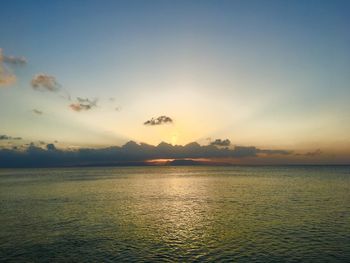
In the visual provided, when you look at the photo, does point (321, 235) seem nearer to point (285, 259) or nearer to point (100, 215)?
point (285, 259)

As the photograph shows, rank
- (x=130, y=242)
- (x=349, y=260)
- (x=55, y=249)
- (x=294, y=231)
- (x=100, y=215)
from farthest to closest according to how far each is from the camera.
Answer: (x=100, y=215) → (x=294, y=231) → (x=130, y=242) → (x=55, y=249) → (x=349, y=260)

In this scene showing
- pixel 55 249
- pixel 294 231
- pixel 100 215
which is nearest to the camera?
pixel 55 249

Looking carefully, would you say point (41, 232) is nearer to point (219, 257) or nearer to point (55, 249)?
point (55, 249)

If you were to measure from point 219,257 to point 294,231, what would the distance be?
1637 cm

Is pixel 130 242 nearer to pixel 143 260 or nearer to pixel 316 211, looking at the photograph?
pixel 143 260

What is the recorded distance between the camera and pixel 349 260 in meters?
30.4

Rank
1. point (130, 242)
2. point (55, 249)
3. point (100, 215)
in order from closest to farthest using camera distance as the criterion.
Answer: point (55, 249), point (130, 242), point (100, 215)

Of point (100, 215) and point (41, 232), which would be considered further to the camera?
point (100, 215)

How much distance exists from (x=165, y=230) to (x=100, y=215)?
18.1 m

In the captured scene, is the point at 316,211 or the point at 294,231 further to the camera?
the point at 316,211

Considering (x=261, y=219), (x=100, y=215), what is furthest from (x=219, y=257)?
(x=100, y=215)

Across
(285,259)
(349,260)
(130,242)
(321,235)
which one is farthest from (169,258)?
(321,235)

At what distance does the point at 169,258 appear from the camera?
104ft

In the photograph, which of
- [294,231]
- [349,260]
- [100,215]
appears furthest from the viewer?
[100,215]
